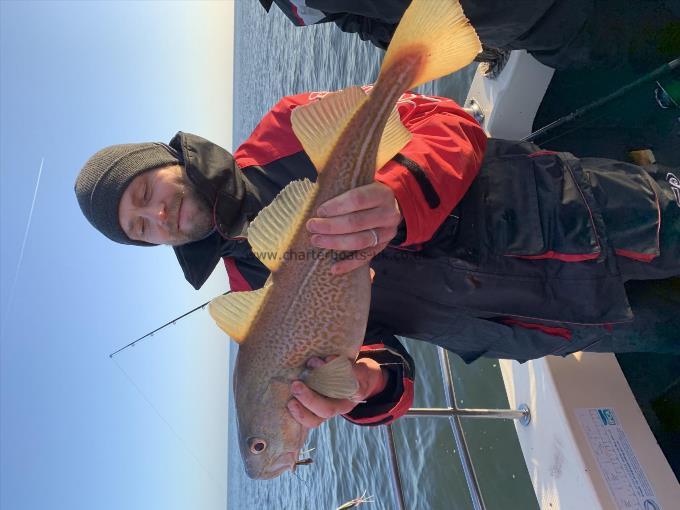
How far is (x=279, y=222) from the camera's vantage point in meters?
2.52

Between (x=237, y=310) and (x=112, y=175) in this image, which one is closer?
(x=237, y=310)

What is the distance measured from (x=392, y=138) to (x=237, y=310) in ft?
4.10

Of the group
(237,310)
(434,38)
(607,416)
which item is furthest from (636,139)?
(237,310)

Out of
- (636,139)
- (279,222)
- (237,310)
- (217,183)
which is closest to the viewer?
(279,222)

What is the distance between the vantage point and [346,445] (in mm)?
11195

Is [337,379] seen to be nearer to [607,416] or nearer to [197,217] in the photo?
[197,217]

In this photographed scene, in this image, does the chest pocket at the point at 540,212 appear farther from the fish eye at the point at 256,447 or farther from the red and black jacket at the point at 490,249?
the fish eye at the point at 256,447

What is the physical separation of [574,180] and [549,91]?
6.37 ft

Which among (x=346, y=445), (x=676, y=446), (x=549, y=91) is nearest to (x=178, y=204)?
(x=549, y=91)

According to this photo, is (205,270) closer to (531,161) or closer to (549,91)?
(531,161)

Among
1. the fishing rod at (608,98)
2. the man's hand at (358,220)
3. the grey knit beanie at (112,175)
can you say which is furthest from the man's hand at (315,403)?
the fishing rod at (608,98)

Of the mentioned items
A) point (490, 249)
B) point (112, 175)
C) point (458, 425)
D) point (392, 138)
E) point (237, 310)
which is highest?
point (112, 175)

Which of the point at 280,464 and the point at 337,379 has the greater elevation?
the point at 337,379

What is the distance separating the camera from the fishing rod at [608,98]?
3.52 meters
